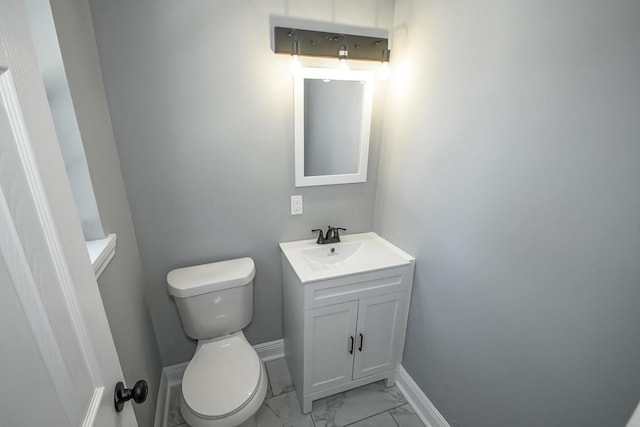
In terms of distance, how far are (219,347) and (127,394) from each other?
34.5 inches

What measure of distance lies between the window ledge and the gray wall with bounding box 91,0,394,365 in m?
0.40

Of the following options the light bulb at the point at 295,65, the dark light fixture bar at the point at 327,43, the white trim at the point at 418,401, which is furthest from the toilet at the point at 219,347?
the dark light fixture bar at the point at 327,43

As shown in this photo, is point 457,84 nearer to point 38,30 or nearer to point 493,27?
point 493,27

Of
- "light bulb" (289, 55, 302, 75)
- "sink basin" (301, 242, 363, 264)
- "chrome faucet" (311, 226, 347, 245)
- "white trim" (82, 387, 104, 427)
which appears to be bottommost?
"sink basin" (301, 242, 363, 264)

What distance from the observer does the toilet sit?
1.22 m

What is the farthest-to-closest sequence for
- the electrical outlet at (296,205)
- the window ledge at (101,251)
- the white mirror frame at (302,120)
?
1. the electrical outlet at (296,205)
2. the white mirror frame at (302,120)
3. the window ledge at (101,251)

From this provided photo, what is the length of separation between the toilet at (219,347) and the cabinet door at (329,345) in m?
0.27

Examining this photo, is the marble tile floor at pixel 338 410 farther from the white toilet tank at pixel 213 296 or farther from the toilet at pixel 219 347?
the white toilet tank at pixel 213 296

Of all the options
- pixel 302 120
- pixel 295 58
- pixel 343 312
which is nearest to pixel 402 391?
pixel 343 312

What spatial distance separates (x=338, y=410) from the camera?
165 centimetres

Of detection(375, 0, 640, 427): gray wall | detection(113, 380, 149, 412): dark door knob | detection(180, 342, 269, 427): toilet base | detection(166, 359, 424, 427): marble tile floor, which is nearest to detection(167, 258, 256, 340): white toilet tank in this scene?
detection(180, 342, 269, 427): toilet base

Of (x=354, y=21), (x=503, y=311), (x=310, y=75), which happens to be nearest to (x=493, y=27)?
(x=354, y=21)

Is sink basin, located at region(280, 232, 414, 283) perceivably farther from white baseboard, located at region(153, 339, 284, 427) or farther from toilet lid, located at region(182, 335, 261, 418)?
white baseboard, located at region(153, 339, 284, 427)

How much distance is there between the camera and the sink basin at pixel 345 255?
147 cm
